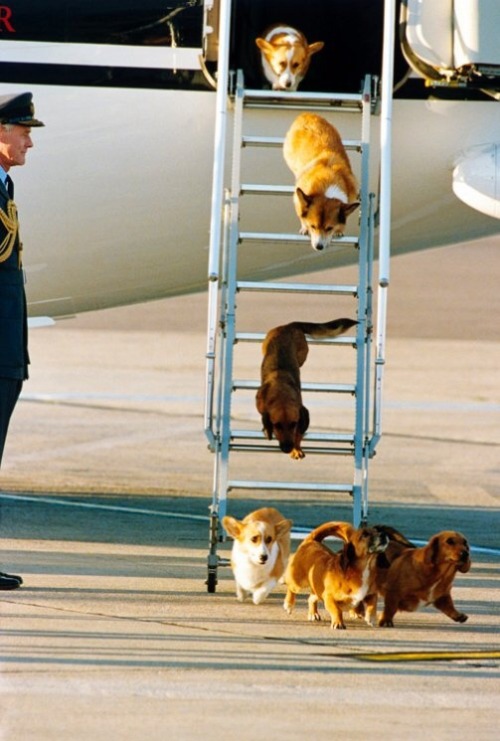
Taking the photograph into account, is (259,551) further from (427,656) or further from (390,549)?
(427,656)

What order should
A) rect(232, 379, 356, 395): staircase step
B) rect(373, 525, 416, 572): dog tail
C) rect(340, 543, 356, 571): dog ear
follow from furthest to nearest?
rect(232, 379, 356, 395): staircase step
rect(373, 525, 416, 572): dog tail
rect(340, 543, 356, 571): dog ear

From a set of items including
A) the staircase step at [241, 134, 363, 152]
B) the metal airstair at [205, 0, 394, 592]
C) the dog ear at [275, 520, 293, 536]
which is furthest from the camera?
the staircase step at [241, 134, 363, 152]

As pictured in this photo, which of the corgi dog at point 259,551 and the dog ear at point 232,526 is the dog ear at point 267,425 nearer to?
the corgi dog at point 259,551

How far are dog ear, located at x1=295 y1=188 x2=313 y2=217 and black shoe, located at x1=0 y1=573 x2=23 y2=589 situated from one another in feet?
8.05

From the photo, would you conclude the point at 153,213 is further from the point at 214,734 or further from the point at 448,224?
the point at 214,734

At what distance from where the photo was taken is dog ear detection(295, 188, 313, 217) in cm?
819

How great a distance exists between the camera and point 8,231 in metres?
7.78

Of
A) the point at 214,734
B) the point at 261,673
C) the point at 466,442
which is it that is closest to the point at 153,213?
the point at 261,673

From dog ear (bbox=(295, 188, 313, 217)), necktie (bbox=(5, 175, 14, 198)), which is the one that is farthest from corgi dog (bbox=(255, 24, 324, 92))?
necktie (bbox=(5, 175, 14, 198))

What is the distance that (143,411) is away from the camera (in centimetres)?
1664

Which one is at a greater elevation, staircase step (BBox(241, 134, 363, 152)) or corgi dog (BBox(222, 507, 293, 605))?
staircase step (BBox(241, 134, 363, 152))

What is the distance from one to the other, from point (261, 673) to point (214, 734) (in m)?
0.84

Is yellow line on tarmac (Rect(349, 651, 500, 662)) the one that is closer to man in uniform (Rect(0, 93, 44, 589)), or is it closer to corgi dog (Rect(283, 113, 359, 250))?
man in uniform (Rect(0, 93, 44, 589))

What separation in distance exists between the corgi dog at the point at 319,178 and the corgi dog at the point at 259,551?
5.22 feet
